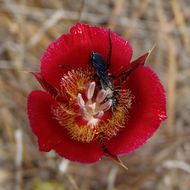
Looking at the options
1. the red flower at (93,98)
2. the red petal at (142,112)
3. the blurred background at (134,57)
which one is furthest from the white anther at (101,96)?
the blurred background at (134,57)

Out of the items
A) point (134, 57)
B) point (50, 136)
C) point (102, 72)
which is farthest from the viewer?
point (134, 57)

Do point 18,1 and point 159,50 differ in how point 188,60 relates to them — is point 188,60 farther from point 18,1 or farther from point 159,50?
point 18,1

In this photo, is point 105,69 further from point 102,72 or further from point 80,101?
point 80,101

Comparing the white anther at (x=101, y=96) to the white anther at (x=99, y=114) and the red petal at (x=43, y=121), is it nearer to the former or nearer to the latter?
the white anther at (x=99, y=114)

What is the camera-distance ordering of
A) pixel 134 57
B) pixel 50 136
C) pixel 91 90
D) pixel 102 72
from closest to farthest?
pixel 50 136
pixel 102 72
pixel 91 90
pixel 134 57

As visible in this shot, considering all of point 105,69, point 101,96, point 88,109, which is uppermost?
point 105,69

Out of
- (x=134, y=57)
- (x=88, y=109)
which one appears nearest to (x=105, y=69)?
(x=88, y=109)
